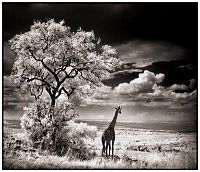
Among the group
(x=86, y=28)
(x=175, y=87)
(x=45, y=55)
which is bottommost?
(x=175, y=87)

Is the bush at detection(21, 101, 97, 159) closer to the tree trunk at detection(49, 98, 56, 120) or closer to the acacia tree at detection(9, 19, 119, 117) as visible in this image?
the tree trunk at detection(49, 98, 56, 120)

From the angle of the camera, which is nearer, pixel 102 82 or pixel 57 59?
pixel 57 59

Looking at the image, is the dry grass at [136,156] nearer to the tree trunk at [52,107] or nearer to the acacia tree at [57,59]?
the tree trunk at [52,107]

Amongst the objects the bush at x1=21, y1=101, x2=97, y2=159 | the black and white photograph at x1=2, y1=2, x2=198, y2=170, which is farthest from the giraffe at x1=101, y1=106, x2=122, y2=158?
the bush at x1=21, y1=101, x2=97, y2=159

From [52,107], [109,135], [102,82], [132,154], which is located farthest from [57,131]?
[132,154]

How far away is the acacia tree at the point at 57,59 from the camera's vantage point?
6.98 meters

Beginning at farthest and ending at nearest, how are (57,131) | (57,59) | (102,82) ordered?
(102,82) → (57,59) → (57,131)

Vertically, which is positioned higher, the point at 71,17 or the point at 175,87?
the point at 71,17

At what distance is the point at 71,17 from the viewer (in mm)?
6988

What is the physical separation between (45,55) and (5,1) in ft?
3.43

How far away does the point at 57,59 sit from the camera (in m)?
7.01

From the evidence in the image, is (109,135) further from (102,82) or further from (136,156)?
(102,82)

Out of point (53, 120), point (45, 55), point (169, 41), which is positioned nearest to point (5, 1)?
point (45, 55)

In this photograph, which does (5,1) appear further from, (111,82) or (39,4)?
(111,82)
